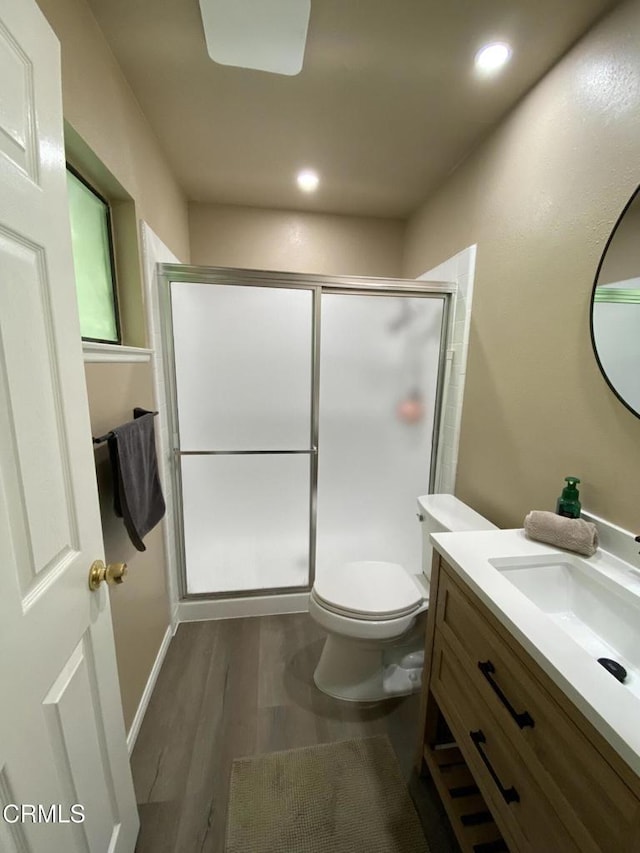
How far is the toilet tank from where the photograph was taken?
1450mm

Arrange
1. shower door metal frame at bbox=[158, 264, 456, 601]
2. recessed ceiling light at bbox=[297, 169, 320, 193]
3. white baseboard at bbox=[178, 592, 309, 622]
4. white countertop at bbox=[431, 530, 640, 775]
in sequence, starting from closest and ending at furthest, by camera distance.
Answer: white countertop at bbox=[431, 530, 640, 775] → shower door metal frame at bbox=[158, 264, 456, 601] → recessed ceiling light at bbox=[297, 169, 320, 193] → white baseboard at bbox=[178, 592, 309, 622]

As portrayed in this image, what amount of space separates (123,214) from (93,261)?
0.27 metres

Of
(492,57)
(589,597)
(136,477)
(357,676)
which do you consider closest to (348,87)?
(492,57)

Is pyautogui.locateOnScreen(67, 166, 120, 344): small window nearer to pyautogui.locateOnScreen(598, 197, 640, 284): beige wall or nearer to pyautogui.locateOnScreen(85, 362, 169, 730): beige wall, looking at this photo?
pyautogui.locateOnScreen(85, 362, 169, 730): beige wall

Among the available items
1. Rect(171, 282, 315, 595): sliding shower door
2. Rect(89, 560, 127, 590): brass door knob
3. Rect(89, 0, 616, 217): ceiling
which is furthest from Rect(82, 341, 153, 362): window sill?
Rect(89, 0, 616, 217): ceiling

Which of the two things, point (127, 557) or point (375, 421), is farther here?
point (375, 421)

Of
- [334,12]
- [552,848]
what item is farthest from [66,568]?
[334,12]

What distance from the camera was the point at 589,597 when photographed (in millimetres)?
957

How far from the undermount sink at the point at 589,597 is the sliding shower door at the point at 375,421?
1.06m

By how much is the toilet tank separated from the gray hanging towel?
3.72ft

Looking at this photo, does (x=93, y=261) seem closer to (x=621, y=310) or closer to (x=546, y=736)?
(x=621, y=310)

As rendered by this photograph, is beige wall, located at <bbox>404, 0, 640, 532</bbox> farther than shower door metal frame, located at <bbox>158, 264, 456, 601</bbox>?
No

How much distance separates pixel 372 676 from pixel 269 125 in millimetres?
2493

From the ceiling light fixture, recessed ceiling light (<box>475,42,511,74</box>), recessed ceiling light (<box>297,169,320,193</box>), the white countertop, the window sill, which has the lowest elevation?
the white countertop
